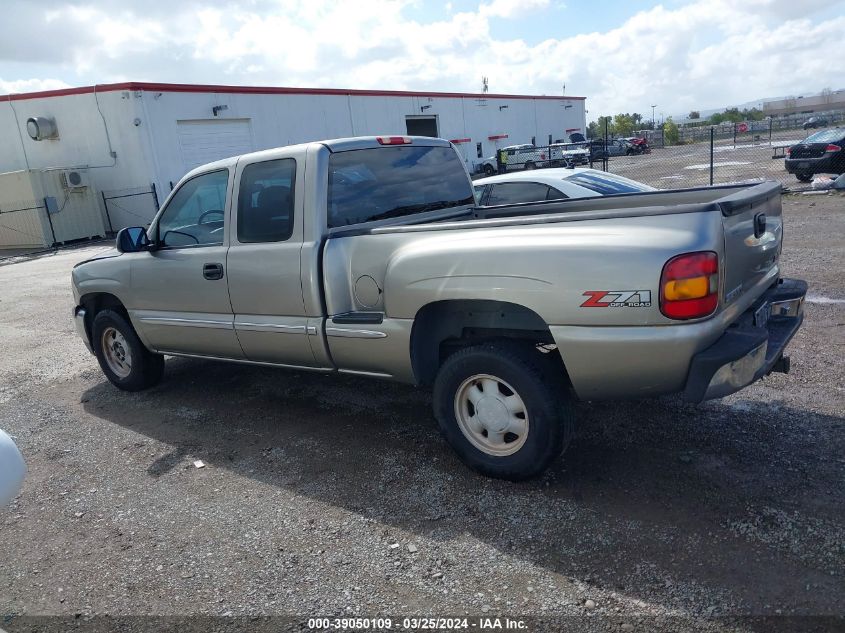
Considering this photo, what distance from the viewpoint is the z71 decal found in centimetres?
308

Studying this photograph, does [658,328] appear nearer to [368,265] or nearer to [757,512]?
[757,512]

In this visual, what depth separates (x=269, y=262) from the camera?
14.7ft

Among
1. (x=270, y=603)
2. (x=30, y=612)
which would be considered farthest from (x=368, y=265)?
(x=30, y=612)

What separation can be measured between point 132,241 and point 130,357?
1143mm

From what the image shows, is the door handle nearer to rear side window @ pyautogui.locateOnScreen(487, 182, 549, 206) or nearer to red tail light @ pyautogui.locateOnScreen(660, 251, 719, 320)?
red tail light @ pyautogui.locateOnScreen(660, 251, 719, 320)

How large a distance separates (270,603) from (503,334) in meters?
1.86

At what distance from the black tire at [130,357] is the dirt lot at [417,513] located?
1.44 feet

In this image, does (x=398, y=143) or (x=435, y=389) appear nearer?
(x=435, y=389)

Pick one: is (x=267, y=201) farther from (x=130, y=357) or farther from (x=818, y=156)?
(x=818, y=156)

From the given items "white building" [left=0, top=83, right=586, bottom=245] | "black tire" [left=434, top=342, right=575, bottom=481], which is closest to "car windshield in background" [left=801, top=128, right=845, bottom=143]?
"black tire" [left=434, top=342, right=575, bottom=481]

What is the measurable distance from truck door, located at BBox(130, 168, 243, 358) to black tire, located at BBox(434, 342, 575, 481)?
190cm

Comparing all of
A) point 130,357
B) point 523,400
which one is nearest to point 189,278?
point 130,357

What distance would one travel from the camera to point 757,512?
327 centimetres

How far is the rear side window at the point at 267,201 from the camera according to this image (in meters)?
4.48
